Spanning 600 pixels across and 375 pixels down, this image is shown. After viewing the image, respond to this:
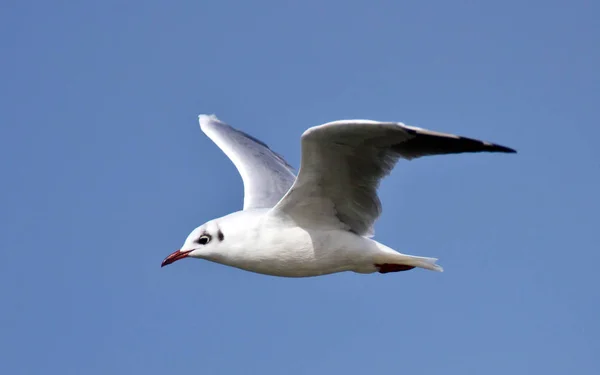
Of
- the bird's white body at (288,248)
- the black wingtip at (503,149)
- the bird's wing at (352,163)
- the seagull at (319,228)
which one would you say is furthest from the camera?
the bird's white body at (288,248)

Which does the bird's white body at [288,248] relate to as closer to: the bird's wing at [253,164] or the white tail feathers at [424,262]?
the white tail feathers at [424,262]

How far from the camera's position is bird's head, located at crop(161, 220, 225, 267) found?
33.0ft

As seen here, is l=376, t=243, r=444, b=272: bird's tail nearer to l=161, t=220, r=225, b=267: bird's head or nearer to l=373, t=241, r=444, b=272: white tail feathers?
l=373, t=241, r=444, b=272: white tail feathers

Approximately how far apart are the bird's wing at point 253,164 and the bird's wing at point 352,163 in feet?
4.92

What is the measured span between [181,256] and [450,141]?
2885 millimetres

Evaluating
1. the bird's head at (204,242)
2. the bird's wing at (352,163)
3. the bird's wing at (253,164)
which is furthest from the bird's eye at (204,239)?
the bird's wing at (253,164)

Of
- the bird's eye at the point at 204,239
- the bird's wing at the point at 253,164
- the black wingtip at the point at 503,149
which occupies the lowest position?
the bird's eye at the point at 204,239

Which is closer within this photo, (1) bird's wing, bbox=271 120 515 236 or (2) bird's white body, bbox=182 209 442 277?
(1) bird's wing, bbox=271 120 515 236

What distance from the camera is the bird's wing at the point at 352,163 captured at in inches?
346

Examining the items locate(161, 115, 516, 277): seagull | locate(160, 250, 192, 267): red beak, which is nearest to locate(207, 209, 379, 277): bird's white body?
locate(161, 115, 516, 277): seagull

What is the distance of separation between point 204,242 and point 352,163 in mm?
1614

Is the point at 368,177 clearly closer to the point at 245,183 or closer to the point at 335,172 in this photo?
the point at 335,172

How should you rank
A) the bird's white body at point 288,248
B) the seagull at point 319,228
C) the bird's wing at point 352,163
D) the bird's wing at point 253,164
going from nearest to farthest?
the bird's wing at point 352,163 < the seagull at point 319,228 < the bird's white body at point 288,248 < the bird's wing at point 253,164

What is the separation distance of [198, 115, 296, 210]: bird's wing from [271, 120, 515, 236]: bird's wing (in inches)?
59.0
